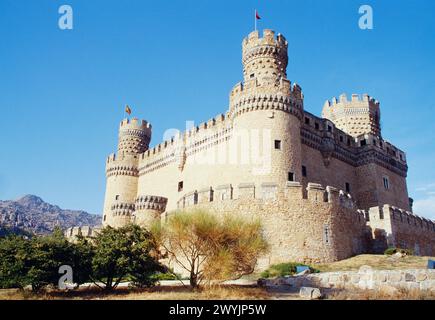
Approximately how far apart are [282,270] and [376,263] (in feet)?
19.0

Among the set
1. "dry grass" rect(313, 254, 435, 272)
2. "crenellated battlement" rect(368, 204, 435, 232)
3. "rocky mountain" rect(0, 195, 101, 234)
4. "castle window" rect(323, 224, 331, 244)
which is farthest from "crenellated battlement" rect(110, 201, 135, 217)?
"rocky mountain" rect(0, 195, 101, 234)

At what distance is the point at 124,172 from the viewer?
45094 millimetres

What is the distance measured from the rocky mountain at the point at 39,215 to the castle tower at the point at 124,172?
65.3 metres

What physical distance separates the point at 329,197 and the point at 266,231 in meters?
4.55

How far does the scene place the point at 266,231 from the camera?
22516 millimetres

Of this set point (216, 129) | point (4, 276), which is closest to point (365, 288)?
point (4, 276)

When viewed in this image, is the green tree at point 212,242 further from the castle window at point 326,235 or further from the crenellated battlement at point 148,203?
the crenellated battlement at point 148,203

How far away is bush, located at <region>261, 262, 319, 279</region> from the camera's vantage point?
20422 mm

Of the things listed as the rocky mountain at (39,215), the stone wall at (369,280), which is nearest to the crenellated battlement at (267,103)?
the stone wall at (369,280)

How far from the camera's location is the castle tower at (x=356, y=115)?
4156cm

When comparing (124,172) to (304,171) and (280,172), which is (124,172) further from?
(280,172)

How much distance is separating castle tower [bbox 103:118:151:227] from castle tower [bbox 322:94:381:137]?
70.5ft

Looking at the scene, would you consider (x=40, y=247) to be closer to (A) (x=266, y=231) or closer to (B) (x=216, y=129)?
(A) (x=266, y=231)

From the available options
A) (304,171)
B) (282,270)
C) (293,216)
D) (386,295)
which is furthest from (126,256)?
(304,171)
